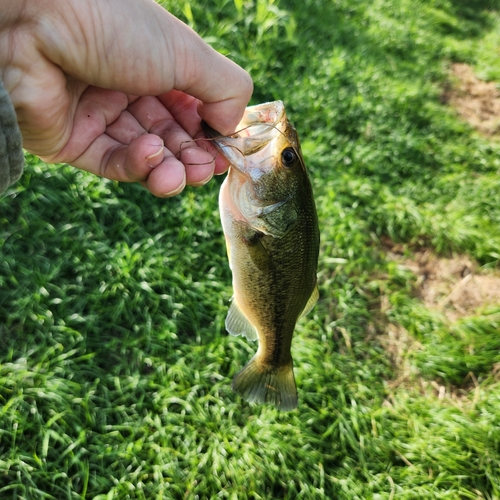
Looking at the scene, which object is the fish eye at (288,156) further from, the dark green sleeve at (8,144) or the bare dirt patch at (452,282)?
the bare dirt patch at (452,282)

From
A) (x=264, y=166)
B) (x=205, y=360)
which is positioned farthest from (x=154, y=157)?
(x=205, y=360)

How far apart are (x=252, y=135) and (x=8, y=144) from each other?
2.91 feet

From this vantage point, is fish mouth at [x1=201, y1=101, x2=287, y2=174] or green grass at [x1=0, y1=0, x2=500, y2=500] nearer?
fish mouth at [x1=201, y1=101, x2=287, y2=174]

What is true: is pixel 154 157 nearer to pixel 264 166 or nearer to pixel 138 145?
pixel 138 145

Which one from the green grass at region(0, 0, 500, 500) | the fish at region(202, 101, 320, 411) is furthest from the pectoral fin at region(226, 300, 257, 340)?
the green grass at region(0, 0, 500, 500)

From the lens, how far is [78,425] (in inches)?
101

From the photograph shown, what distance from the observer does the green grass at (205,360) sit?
2561 millimetres

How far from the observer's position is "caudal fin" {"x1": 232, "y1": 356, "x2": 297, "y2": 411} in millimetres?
2359

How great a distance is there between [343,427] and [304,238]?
1.52m

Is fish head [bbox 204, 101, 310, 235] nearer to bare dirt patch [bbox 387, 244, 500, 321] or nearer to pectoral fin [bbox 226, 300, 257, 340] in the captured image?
pectoral fin [bbox 226, 300, 257, 340]

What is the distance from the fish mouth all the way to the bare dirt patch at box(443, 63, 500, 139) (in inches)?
194

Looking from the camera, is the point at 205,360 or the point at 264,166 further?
the point at 205,360

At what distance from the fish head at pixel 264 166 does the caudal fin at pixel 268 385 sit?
0.75 meters

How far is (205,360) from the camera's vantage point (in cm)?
305
